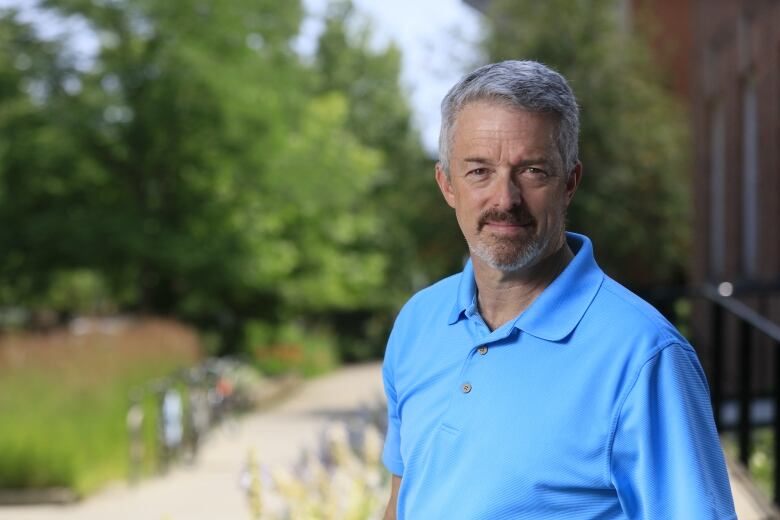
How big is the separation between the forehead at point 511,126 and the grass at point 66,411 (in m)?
10.7

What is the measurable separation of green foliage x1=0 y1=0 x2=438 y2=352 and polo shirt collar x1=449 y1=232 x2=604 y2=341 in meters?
22.9

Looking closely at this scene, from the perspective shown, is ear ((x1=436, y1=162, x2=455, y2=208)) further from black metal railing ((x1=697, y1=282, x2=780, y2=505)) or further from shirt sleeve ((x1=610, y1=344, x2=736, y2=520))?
black metal railing ((x1=697, y1=282, x2=780, y2=505))

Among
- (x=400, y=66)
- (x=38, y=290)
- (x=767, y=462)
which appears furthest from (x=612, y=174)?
(x=400, y=66)

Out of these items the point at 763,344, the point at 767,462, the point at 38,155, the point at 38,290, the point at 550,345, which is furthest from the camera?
the point at 38,290

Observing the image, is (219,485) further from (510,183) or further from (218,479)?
(510,183)

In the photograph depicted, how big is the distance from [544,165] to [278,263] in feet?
90.4

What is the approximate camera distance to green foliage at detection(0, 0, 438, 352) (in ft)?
87.0

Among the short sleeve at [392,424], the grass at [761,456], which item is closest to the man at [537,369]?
the short sleeve at [392,424]

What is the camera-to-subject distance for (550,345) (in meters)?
2.11

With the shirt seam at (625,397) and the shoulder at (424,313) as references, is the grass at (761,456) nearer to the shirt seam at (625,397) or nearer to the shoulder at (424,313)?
the shoulder at (424,313)

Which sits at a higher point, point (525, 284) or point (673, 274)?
point (525, 284)

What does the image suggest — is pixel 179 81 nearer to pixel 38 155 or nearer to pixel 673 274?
pixel 38 155

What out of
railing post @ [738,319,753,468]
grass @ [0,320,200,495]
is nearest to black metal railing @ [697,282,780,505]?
railing post @ [738,319,753,468]

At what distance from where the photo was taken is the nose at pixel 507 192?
213 cm
